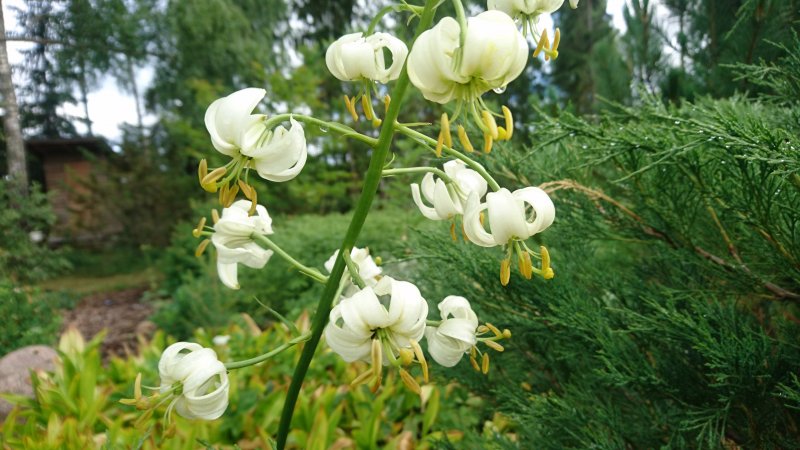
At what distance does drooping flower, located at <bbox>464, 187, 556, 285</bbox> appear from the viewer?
817mm

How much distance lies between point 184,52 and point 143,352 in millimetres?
10103

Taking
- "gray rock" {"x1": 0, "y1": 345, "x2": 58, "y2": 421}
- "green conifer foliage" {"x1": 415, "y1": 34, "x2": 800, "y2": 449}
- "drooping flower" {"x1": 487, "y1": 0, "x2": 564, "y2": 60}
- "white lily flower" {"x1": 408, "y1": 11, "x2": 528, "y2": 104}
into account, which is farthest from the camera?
"gray rock" {"x1": 0, "y1": 345, "x2": 58, "y2": 421}

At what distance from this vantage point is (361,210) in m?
0.87

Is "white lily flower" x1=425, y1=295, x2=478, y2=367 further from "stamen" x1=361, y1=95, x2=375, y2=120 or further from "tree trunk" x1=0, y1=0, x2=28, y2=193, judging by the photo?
"tree trunk" x1=0, y1=0, x2=28, y2=193

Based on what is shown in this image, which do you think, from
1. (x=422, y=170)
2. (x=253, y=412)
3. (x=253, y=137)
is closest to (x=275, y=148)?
(x=253, y=137)

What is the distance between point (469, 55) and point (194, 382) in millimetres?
603

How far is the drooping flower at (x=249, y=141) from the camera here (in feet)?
2.58

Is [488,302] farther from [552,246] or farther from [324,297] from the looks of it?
[324,297]

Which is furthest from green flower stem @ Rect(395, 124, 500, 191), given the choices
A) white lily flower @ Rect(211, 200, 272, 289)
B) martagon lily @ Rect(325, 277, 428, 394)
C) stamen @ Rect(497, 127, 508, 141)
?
white lily flower @ Rect(211, 200, 272, 289)

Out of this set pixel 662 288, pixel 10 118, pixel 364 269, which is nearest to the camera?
pixel 364 269

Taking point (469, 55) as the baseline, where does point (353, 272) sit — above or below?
below

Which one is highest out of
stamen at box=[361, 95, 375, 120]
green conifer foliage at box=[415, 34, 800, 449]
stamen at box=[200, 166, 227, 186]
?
stamen at box=[361, 95, 375, 120]

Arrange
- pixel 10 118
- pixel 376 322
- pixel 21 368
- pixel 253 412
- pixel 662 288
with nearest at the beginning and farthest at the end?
pixel 376 322 < pixel 662 288 < pixel 253 412 < pixel 21 368 < pixel 10 118

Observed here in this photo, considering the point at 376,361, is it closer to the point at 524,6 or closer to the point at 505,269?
the point at 505,269
